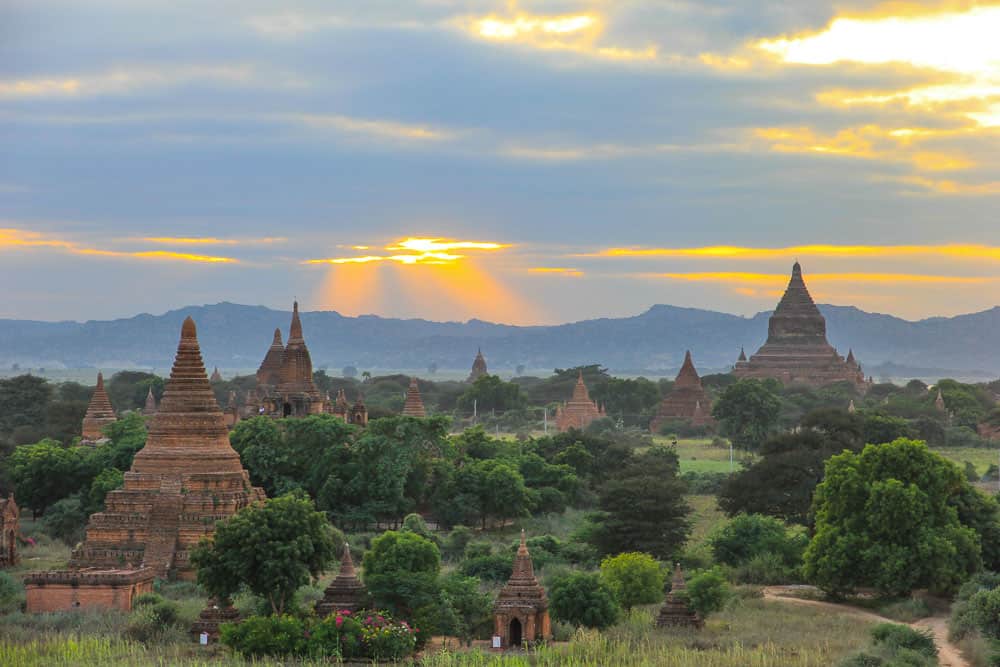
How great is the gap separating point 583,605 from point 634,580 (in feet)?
14.2

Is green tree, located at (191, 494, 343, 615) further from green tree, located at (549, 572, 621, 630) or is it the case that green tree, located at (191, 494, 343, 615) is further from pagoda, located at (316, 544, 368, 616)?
green tree, located at (549, 572, 621, 630)

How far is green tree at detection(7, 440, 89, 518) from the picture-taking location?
59719mm

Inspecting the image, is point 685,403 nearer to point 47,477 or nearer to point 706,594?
point 47,477

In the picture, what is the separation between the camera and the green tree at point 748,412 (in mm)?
103500

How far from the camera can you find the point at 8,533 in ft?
156

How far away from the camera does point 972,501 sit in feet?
150

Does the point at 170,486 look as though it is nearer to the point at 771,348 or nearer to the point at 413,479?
the point at 413,479

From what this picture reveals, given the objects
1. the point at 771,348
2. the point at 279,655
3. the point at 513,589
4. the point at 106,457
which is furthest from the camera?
the point at 771,348

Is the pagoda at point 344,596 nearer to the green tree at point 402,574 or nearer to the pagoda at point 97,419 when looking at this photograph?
the green tree at point 402,574

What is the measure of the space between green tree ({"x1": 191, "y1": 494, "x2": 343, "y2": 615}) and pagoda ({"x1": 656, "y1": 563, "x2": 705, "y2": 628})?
27.1ft

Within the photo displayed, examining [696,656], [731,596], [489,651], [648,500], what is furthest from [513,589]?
[648,500]

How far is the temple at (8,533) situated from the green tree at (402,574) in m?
12.2

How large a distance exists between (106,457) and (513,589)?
26835 mm

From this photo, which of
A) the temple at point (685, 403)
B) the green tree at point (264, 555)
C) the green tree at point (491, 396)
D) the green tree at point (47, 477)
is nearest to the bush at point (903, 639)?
the green tree at point (264, 555)
